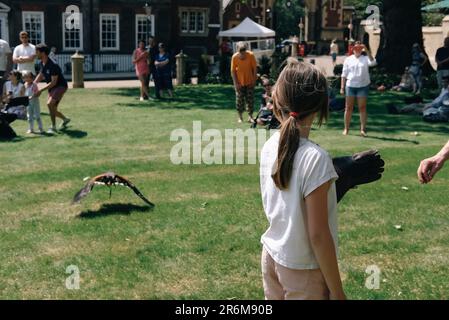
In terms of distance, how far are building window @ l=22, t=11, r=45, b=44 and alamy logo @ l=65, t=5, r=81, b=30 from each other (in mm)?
1343

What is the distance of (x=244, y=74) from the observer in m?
15.1

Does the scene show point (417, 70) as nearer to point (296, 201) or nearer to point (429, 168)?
point (429, 168)

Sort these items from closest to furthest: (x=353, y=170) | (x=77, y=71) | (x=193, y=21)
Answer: (x=353, y=170)
(x=77, y=71)
(x=193, y=21)

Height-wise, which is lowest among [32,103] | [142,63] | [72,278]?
[72,278]

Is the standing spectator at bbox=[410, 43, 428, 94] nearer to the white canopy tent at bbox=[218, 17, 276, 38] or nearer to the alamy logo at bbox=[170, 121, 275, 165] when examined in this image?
the alamy logo at bbox=[170, 121, 275, 165]

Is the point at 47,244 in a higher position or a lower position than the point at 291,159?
lower

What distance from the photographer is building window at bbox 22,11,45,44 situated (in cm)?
3716

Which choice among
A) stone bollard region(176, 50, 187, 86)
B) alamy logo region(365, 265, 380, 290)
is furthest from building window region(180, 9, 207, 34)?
alamy logo region(365, 265, 380, 290)

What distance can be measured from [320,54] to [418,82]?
4708 cm

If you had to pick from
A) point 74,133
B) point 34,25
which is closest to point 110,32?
point 34,25

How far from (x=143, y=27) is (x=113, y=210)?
34362 millimetres

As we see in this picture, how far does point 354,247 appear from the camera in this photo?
6.43m
